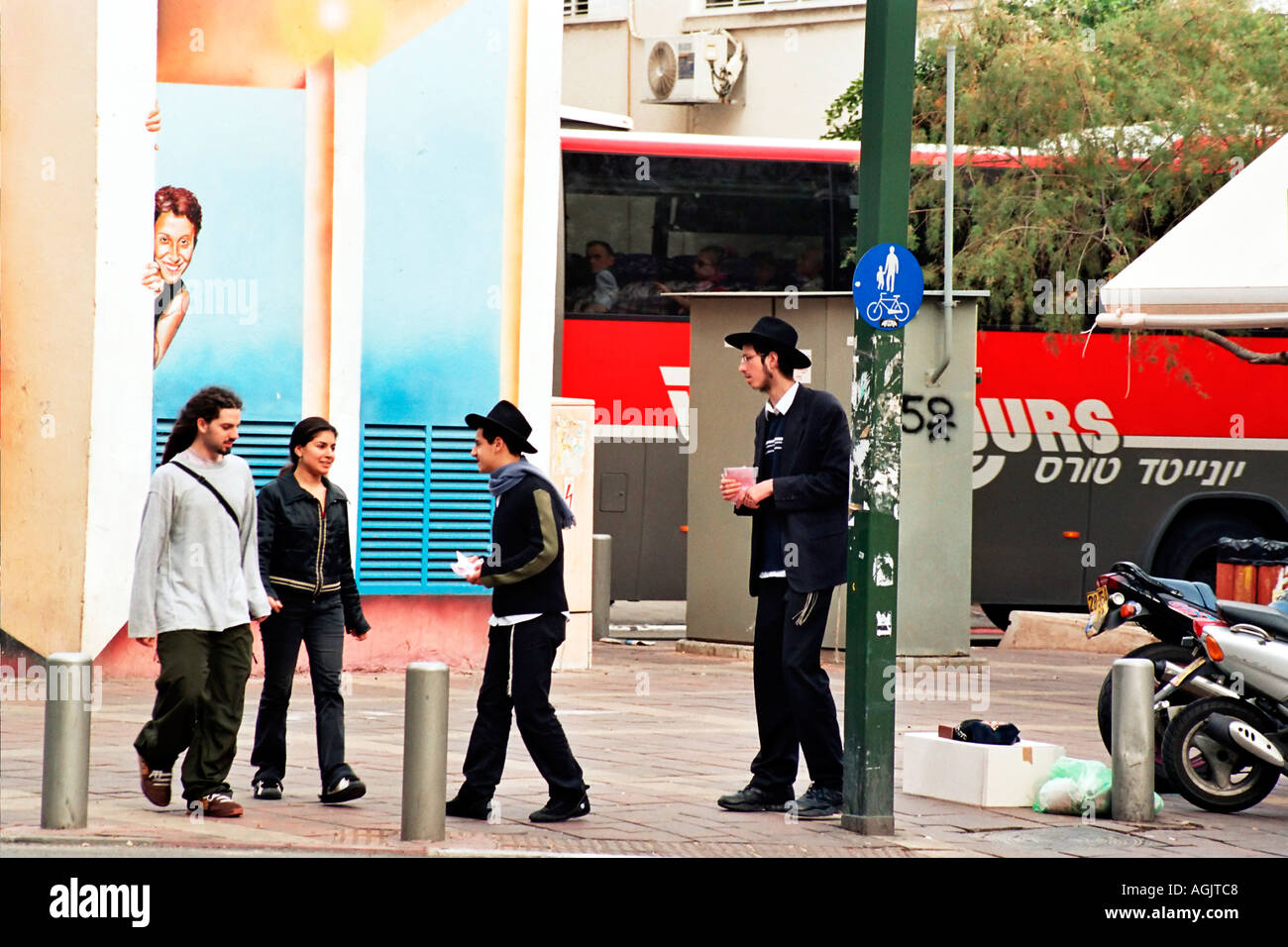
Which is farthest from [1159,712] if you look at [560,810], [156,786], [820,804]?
[156,786]

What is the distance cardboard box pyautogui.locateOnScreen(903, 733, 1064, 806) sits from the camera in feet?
29.1

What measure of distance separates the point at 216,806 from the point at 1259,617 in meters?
5.10

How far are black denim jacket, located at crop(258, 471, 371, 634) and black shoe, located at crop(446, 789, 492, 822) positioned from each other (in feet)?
3.45

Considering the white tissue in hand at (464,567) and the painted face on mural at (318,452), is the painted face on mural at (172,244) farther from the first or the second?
the white tissue in hand at (464,567)

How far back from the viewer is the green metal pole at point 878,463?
805 cm

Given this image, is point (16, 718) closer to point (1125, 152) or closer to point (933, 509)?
point (933, 509)

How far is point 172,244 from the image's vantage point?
1298cm

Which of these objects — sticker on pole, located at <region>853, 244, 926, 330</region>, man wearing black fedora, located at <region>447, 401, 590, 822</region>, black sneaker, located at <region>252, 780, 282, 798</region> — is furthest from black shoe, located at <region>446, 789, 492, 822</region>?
sticker on pole, located at <region>853, 244, 926, 330</region>

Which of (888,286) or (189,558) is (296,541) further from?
(888,286)

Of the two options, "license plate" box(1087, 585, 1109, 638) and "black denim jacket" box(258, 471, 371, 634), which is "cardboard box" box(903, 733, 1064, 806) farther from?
"black denim jacket" box(258, 471, 371, 634)

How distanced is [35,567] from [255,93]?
3.59 m

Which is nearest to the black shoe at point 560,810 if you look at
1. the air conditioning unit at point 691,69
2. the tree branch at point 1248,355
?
the tree branch at point 1248,355

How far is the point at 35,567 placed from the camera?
40.4 ft

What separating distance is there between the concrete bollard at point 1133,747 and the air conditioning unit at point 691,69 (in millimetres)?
25501
